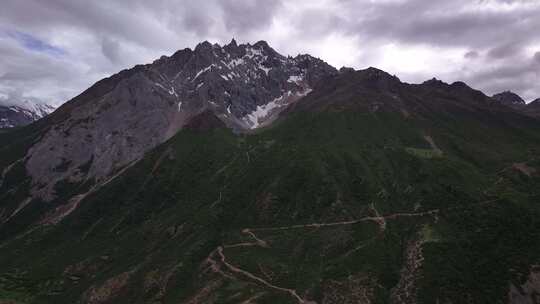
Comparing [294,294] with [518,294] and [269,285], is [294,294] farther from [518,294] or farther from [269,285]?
[518,294]

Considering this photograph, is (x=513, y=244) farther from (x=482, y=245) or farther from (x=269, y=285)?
(x=269, y=285)

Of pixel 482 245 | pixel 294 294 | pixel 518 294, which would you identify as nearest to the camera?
pixel 518 294

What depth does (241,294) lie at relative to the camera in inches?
7328

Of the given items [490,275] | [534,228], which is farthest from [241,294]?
[534,228]

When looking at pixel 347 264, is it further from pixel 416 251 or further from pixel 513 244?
pixel 513 244

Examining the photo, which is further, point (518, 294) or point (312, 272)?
point (312, 272)

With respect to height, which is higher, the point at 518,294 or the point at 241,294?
the point at 241,294

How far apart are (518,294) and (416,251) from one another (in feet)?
133

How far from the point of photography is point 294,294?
181 metres

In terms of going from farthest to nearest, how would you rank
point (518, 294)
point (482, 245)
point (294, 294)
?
point (482, 245)
point (294, 294)
point (518, 294)

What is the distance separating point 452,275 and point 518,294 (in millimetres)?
22099

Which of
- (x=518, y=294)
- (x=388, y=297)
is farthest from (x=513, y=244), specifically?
(x=388, y=297)

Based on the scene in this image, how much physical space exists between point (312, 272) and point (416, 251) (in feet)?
143

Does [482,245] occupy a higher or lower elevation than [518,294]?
higher
